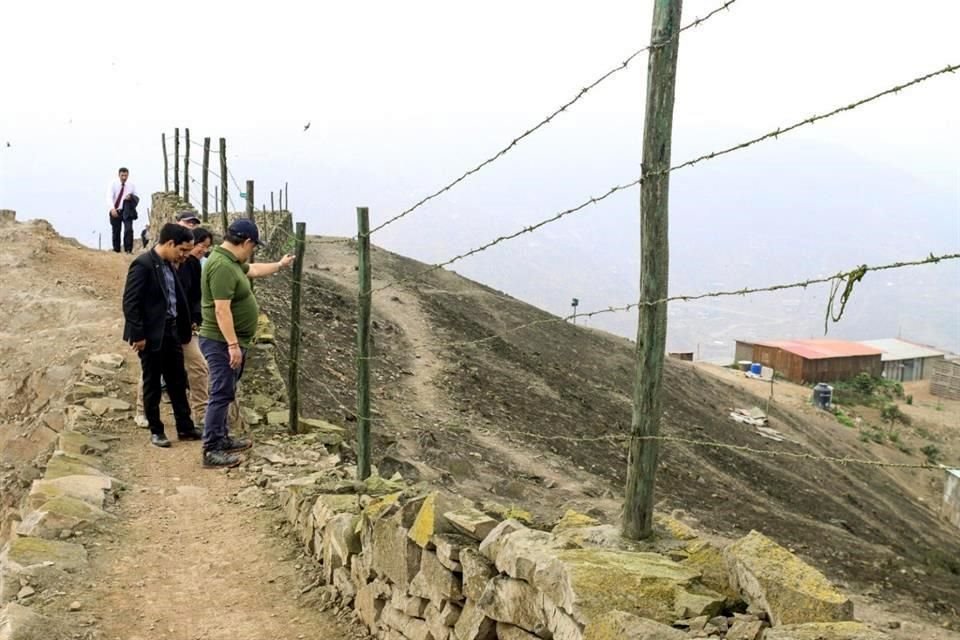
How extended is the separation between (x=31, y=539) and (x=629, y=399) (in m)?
19.1

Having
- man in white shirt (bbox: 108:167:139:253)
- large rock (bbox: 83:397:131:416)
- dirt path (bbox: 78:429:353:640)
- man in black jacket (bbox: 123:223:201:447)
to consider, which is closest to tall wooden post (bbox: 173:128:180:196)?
man in white shirt (bbox: 108:167:139:253)

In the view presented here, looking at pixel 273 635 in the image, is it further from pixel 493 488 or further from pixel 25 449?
pixel 493 488

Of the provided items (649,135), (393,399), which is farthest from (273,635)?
(393,399)

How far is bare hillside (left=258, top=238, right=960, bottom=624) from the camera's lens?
43.3 ft

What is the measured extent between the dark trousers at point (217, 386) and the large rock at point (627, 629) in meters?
4.68

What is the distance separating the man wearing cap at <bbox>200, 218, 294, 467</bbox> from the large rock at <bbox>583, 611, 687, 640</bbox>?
4416 mm

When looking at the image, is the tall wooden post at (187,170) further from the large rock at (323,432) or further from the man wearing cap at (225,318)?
the man wearing cap at (225,318)

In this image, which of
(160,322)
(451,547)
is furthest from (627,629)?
(160,322)

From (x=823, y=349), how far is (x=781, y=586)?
1928 inches

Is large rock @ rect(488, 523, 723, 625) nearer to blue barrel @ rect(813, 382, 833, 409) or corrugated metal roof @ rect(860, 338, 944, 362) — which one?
blue barrel @ rect(813, 382, 833, 409)

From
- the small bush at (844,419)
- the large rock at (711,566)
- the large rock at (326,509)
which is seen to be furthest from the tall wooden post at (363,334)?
the small bush at (844,419)

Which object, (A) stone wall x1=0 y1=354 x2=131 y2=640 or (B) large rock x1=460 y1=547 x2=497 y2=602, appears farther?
(A) stone wall x1=0 y1=354 x2=131 y2=640

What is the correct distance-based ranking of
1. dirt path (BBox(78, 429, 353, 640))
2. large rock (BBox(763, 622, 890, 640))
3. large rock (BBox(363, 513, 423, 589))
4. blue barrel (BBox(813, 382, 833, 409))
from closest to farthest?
large rock (BBox(763, 622, 890, 640)) → large rock (BBox(363, 513, 423, 589)) → dirt path (BBox(78, 429, 353, 640)) → blue barrel (BBox(813, 382, 833, 409))

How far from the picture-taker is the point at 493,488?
41.7 ft
